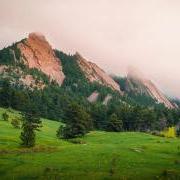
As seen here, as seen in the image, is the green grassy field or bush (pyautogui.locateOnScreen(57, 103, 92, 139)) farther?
bush (pyautogui.locateOnScreen(57, 103, 92, 139))

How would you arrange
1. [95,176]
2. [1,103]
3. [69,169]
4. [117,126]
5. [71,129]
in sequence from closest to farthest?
[95,176], [69,169], [71,129], [117,126], [1,103]

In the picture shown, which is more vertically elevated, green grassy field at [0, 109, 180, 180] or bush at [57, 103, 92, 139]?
bush at [57, 103, 92, 139]

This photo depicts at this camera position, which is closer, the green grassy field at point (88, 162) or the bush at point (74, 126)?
the green grassy field at point (88, 162)

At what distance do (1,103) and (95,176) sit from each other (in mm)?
140016

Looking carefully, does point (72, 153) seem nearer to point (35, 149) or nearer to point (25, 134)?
point (35, 149)

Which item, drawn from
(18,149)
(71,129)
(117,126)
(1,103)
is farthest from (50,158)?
(1,103)

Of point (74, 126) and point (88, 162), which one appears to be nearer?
point (88, 162)

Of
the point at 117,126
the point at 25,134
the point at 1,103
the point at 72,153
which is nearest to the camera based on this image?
the point at 72,153

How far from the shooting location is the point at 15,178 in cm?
5684

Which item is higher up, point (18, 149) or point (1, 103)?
point (1, 103)

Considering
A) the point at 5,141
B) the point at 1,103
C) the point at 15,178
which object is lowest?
the point at 15,178

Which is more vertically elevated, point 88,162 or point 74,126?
point 74,126

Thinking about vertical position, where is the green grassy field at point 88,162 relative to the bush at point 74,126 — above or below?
below

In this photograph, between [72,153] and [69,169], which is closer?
[69,169]
